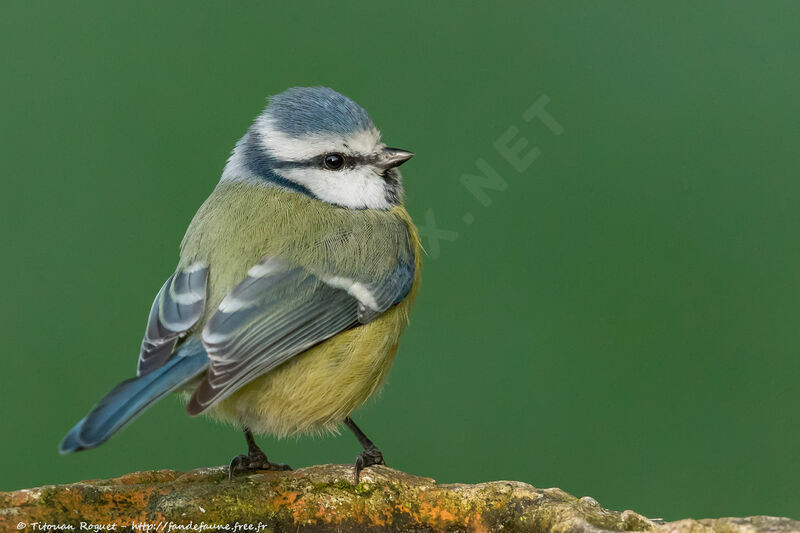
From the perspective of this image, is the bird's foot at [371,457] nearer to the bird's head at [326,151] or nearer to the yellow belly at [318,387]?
the yellow belly at [318,387]

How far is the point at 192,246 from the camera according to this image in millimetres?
2139

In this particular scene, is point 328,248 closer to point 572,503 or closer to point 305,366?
point 305,366

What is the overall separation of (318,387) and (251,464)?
0.30 m

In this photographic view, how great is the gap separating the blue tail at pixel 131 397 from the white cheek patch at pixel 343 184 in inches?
22.7

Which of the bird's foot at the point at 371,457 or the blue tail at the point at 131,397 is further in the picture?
the bird's foot at the point at 371,457

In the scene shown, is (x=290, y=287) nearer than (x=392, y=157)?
Yes

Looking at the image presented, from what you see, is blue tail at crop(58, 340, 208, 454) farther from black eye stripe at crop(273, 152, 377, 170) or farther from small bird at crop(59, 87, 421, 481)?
black eye stripe at crop(273, 152, 377, 170)

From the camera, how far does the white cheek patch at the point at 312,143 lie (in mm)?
2232

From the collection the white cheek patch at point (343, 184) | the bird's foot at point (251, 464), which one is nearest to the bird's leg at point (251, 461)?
the bird's foot at point (251, 464)

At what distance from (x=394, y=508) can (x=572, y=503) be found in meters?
0.36

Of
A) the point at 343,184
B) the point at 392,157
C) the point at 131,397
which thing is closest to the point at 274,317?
the point at 131,397

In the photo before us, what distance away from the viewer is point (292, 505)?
1.73 metres

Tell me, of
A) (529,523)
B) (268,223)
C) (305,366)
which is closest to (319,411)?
(305,366)

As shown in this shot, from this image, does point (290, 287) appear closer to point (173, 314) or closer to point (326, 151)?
point (173, 314)
